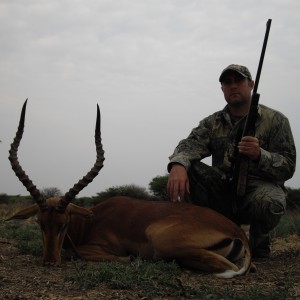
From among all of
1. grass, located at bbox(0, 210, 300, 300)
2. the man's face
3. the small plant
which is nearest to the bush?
the small plant

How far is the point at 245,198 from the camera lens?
583cm

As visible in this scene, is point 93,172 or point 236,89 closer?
point 93,172

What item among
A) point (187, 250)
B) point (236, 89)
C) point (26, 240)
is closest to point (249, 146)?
point (236, 89)

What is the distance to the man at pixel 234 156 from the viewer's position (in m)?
5.55

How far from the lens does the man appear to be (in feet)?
18.2

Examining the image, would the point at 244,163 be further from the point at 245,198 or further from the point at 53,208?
the point at 53,208

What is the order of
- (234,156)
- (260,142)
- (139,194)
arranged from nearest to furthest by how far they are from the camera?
(234,156), (260,142), (139,194)

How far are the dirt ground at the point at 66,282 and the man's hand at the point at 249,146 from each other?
1188 millimetres

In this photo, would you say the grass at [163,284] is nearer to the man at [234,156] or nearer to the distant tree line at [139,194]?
the man at [234,156]

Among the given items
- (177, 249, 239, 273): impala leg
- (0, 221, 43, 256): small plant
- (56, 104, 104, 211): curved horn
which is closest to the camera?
(177, 249, 239, 273): impala leg

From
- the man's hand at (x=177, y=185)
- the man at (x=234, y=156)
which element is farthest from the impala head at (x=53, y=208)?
the man at (x=234, y=156)

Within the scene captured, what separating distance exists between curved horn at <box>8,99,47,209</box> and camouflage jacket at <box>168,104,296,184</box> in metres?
1.52

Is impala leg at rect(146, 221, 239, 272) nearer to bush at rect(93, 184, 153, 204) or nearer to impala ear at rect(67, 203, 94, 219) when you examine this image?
impala ear at rect(67, 203, 94, 219)

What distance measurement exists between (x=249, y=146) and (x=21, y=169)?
2413 millimetres
